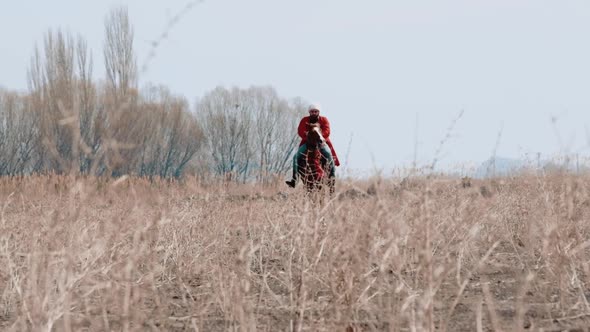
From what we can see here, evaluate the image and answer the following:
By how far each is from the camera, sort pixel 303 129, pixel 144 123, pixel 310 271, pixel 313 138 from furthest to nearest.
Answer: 1. pixel 144 123
2. pixel 303 129
3. pixel 313 138
4. pixel 310 271

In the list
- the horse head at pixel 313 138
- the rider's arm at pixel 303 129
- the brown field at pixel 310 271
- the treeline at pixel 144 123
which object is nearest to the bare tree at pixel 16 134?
the treeline at pixel 144 123

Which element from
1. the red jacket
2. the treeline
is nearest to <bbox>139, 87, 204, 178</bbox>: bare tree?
the treeline

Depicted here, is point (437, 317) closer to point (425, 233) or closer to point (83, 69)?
point (425, 233)

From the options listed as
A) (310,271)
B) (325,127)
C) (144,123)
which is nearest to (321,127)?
(325,127)

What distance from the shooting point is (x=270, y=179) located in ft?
18.3

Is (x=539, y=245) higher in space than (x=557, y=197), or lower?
lower

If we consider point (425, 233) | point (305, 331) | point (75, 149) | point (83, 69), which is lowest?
point (305, 331)

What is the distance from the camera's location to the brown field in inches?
112

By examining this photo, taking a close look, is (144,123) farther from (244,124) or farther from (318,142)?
(318,142)

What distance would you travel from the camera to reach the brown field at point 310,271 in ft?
9.34

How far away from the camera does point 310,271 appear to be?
13.8 feet

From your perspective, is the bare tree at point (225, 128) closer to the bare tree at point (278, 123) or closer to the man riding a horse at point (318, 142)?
the bare tree at point (278, 123)

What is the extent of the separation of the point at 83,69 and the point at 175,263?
31.4 metres

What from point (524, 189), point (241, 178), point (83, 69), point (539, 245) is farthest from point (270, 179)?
point (83, 69)
